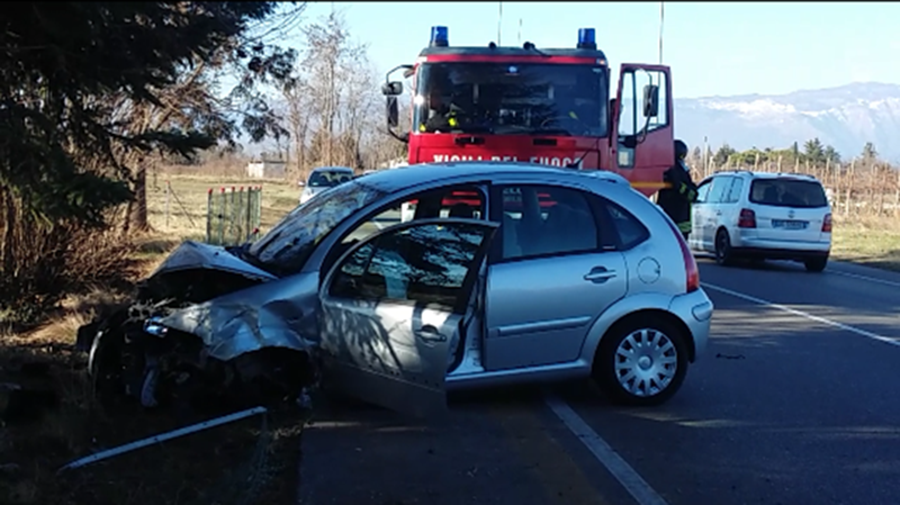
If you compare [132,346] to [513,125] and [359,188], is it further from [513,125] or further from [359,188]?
[513,125]

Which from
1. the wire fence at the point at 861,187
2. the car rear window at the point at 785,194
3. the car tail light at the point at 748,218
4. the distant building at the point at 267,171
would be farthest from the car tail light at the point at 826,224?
the distant building at the point at 267,171

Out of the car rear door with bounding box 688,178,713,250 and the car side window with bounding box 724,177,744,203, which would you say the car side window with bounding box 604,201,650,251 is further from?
the car rear door with bounding box 688,178,713,250

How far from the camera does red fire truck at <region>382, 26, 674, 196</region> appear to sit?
1333 centimetres

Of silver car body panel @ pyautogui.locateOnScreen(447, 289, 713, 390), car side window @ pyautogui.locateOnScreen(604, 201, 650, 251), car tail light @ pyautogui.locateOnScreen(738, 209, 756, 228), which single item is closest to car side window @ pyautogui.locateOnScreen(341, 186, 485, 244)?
car side window @ pyautogui.locateOnScreen(604, 201, 650, 251)

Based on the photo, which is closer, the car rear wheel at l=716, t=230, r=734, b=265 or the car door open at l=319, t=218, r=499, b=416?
the car door open at l=319, t=218, r=499, b=416

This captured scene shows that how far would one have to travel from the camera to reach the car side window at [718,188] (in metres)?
20.2

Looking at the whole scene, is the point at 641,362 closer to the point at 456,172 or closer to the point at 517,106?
the point at 456,172

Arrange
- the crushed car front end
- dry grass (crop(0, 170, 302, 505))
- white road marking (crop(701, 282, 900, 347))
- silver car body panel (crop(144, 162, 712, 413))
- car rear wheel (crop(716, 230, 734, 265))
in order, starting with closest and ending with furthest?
dry grass (crop(0, 170, 302, 505))
silver car body panel (crop(144, 162, 712, 413))
the crushed car front end
white road marking (crop(701, 282, 900, 347))
car rear wheel (crop(716, 230, 734, 265))

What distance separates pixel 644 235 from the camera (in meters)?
7.74

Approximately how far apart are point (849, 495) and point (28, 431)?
4.79 meters

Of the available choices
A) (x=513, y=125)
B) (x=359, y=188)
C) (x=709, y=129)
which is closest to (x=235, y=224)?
(x=513, y=125)

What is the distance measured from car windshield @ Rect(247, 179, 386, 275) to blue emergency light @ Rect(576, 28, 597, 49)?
6.48 m

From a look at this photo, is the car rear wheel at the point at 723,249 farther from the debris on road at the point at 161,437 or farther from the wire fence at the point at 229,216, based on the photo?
the debris on road at the point at 161,437

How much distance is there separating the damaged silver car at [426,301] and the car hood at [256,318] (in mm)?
11
